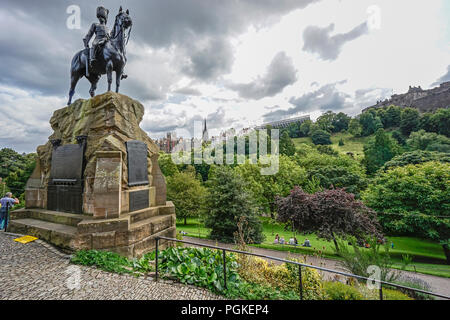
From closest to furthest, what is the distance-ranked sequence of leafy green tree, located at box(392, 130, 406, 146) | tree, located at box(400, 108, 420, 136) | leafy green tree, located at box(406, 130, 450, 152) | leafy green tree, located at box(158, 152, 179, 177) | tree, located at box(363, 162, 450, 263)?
tree, located at box(363, 162, 450, 263), leafy green tree, located at box(406, 130, 450, 152), leafy green tree, located at box(158, 152, 179, 177), leafy green tree, located at box(392, 130, 406, 146), tree, located at box(400, 108, 420, 136)

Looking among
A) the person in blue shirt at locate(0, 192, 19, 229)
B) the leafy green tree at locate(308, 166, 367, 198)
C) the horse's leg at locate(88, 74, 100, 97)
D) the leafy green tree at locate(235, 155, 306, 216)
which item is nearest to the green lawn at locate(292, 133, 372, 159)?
the leafy green tree at locate(308, 166, 367, 198)

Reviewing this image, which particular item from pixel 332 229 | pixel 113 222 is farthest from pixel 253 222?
pixel 113 222

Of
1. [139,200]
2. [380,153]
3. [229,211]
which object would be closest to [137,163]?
[139,200]

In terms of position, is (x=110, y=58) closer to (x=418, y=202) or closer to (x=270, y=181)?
(x=418, y=202)

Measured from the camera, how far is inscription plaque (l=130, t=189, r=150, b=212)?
7309 millimetres

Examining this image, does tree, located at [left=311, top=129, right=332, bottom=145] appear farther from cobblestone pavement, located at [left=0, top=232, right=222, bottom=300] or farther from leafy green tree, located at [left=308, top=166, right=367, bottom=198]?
cobblestone pavement, located at [left=0, top=232, right=222, bottom=300]

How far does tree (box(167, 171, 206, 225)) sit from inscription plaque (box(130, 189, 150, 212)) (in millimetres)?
19618

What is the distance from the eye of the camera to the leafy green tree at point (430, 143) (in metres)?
38.0

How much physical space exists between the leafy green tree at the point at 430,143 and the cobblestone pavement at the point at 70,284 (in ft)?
180

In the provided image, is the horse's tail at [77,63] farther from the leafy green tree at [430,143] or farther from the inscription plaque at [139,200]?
the leafy green tree at [430,143]

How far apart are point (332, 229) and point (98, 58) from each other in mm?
17047

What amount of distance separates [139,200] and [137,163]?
1483 mm

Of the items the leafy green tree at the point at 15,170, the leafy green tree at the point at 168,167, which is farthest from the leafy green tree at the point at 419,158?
the leafy green tree at the point at 15,170
